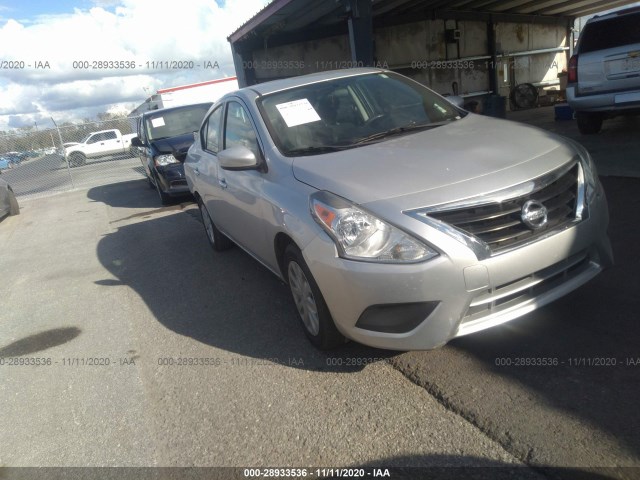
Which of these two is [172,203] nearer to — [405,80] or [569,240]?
[405,80]

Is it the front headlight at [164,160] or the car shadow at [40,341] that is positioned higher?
the front headlight at [164,160]

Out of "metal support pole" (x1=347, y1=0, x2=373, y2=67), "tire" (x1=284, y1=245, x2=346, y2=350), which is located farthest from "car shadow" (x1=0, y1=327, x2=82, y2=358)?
"metal support pole" (x1=347, y1=0, x2=373, y2=67)

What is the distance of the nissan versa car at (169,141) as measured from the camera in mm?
9297

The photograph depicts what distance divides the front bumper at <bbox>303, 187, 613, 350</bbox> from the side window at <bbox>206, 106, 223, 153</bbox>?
8.24 ft

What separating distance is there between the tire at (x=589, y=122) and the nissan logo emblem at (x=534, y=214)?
733 centimetres

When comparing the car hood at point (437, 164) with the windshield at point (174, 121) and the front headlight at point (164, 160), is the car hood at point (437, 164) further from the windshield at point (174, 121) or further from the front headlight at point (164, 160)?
the windshield at point (174, 121)

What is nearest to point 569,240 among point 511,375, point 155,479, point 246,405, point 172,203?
point 511,375

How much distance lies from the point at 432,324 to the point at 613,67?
7.09m

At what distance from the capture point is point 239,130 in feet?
14.2

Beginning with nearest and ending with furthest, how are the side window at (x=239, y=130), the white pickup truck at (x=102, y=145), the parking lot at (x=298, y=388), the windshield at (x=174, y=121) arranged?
the parking lot at (x=298, y=388) → the side window at (x=239, y=130) → the windshield at (x=174, y=121) → the white pickup truck at (x=102, y=145)

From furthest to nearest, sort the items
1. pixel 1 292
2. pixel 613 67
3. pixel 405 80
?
pixel 613 67 → pixel 1 292 → pixel 405 80

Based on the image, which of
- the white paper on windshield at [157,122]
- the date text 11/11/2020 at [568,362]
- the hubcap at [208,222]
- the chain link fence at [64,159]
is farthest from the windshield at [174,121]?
the date text 11/11/2020 at [568,362]

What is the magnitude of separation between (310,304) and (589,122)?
8.12 m

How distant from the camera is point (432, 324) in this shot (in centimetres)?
262
